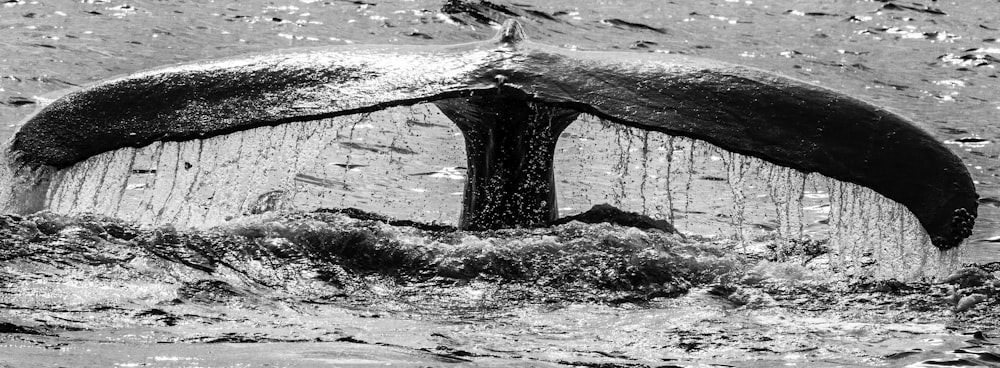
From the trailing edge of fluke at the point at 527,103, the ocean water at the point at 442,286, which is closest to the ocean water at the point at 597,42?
the ocean water at the point at 442,286

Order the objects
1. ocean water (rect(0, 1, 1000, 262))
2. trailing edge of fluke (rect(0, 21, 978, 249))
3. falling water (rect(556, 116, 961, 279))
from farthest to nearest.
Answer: ocean water (rect(0, 1, 1000, 262)) < falling water (rect(556, 116, 961, 279)) < trailing edge of fluke (rect(0, 21, 978, 249))

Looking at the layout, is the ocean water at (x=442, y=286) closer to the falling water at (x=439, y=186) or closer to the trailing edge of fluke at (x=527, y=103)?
the falling water at (x=439, y=186)

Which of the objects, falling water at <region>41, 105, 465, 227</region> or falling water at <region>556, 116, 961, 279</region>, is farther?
falling water at <region>41, 105, 465, 227</region>

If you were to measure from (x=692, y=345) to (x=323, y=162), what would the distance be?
6.15 meters

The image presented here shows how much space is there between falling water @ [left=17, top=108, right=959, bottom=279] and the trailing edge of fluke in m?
0.09

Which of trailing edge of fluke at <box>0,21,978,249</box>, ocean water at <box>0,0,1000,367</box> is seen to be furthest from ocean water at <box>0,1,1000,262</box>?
trailing edge of fluke at <box>0,21,978,249</box>

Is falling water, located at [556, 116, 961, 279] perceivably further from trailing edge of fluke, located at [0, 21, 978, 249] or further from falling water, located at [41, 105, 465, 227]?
falling water, located at [41, 105, 465, 227]

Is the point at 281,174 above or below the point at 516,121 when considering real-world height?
below

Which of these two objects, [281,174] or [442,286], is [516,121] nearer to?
[442,286]

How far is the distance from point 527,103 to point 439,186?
15.9 ft

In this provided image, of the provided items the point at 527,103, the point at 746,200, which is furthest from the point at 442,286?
the point at 746,200

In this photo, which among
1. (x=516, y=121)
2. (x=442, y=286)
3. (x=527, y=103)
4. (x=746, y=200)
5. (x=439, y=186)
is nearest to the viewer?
(x=527, y=103)

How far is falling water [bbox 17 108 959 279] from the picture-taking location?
238 inches

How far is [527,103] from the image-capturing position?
6109 millimetres
